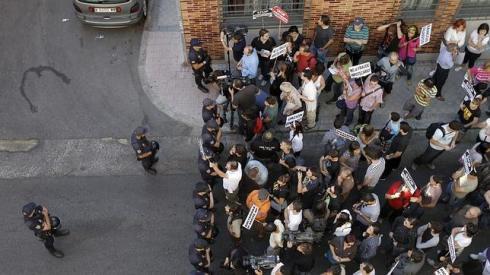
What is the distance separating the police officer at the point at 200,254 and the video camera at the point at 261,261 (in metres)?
0.64

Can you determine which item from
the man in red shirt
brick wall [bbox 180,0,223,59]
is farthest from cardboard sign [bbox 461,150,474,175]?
brick wall [bbox 180,0,223,59]

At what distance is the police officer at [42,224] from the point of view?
8422 millimetres

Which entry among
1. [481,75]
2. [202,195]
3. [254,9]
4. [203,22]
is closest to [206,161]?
[202,195]

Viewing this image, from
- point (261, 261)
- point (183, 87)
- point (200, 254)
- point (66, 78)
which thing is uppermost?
point (66, 78)

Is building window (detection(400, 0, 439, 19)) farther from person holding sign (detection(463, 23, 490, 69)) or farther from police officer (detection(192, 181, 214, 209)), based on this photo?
police officer (detection(192, 181, 214, 209))

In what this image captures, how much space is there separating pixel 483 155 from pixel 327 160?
2.96 metres

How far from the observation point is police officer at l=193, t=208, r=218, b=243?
8.43m

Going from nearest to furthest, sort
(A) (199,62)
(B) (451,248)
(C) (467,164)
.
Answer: (B) (451,248) < (C) (467,164) < (A) (199,62)

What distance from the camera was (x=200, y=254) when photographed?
8.16m

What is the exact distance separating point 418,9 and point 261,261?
6886 mm

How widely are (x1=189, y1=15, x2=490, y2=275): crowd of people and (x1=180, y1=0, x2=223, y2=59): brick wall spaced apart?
0.80 m

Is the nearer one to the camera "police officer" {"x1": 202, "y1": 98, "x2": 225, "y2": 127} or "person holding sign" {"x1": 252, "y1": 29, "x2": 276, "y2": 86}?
"police officer" {"x1": 202, "y1": 98, "x2": 225, "y2": 127}

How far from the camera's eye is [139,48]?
12969mm

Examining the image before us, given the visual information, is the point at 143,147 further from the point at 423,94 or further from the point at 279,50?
the point at 423,94
